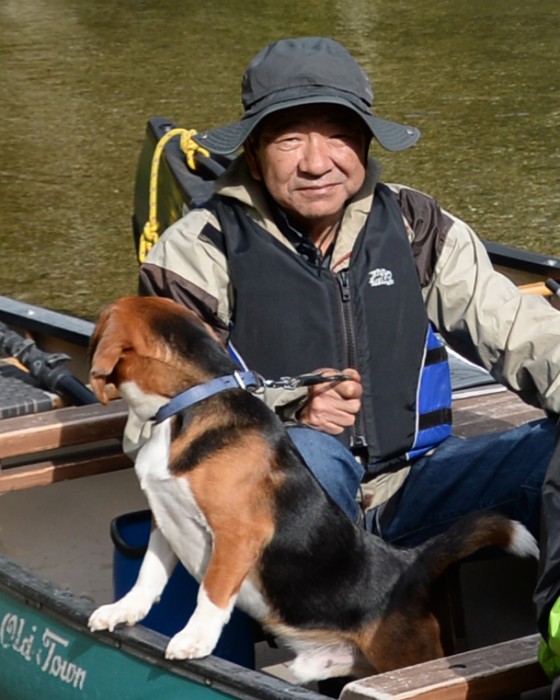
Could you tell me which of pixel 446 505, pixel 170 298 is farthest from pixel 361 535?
pixel 170 298

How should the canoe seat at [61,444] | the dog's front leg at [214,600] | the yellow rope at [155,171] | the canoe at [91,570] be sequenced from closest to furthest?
1. the canoe at [91,570]
2. the dog's front leg at [214,600]
3. the canoe seat at [61,444]
4. the yellow rope at [155,171]

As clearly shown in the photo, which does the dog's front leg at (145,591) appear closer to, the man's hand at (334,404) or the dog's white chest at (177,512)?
the dog's white chest at (177,512)

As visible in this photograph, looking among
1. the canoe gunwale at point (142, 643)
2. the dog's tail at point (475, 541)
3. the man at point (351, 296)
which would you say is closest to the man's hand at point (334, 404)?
the man at point (351, 296)

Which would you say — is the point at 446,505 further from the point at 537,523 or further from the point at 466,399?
the point at 466,399

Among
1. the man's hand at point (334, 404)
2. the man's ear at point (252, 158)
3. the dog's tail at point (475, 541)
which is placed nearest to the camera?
the dog's tail at point (475, 541)

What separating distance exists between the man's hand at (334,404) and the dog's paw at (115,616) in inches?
21.4

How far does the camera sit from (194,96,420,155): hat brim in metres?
3.17

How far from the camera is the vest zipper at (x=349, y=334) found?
327cm

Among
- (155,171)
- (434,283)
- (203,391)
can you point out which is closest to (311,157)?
(434,283)

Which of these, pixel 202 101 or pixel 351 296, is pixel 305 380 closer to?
pixel 351 296

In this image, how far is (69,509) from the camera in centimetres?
459

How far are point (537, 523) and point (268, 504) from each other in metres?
0.71

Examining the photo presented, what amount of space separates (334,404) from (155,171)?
2.94 m

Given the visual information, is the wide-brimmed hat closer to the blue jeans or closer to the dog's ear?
the dog's ear
